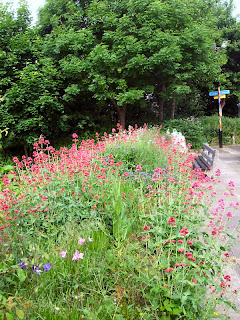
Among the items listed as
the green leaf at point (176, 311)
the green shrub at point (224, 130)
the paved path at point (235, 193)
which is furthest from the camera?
the green shrub at point (224, 130)

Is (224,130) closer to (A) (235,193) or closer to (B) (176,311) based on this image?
(A) (235,193)

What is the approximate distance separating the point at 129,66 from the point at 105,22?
277cm

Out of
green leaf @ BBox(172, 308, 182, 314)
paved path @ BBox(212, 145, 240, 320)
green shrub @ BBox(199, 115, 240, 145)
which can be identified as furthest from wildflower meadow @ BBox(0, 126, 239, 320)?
green shrub @ BBox(199, 115, 240, 145)

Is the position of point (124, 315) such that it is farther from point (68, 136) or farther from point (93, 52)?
point (68, 136)

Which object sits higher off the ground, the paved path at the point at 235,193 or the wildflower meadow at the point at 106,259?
the wildflower meadow at the point at 106,259

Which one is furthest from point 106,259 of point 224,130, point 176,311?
point 224,130

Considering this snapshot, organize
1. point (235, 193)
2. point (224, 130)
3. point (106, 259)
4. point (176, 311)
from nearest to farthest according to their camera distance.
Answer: point (176, 311)
point (106, 259)
point (235, 193)
point (224, 130)

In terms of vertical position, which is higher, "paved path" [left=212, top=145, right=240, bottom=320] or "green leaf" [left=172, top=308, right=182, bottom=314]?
"green leaf" [left=172, top=308, right=182, bottom=314]

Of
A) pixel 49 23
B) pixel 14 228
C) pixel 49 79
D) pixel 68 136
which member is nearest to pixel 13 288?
pixel 14 228

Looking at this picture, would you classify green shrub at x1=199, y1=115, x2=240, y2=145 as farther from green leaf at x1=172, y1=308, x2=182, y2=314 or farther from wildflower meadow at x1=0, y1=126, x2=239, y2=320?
green leaf at x1=172, y1=308, x2=182, y2=314

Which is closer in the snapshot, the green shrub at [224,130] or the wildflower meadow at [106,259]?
the wildflower meadow at [106,259]

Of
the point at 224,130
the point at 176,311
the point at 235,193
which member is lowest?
the point at 235,193

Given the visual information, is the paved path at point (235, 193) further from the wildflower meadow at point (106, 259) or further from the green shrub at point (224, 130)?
the green shrub at point (224, 130)

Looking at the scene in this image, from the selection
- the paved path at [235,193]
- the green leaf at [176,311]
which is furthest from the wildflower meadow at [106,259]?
the paved path at [235,193]
